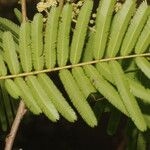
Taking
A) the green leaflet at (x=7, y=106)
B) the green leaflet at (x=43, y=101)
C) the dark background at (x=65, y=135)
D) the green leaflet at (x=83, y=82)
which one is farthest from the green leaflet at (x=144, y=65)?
the dark background at (x=65, y=135)

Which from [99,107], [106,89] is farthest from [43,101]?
[99,107]

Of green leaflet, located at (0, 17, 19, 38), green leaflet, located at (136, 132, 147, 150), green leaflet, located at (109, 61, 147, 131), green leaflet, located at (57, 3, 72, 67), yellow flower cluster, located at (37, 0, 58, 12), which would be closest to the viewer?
green leaflet, located at (109, 61, 147, 131)

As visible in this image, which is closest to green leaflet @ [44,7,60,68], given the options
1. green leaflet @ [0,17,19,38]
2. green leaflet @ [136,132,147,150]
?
green leaflet @ [0,17,19,38]

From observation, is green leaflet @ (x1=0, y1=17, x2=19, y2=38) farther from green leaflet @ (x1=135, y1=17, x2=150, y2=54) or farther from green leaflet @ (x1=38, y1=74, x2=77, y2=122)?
green leaflet @ (x1=135, y1=17, x2=150, y2=54)

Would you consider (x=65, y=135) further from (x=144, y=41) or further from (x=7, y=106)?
(x=144, y=41)

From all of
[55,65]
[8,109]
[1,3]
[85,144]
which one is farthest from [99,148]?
[55,65]

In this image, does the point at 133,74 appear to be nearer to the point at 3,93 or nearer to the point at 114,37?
the point at 114,37
